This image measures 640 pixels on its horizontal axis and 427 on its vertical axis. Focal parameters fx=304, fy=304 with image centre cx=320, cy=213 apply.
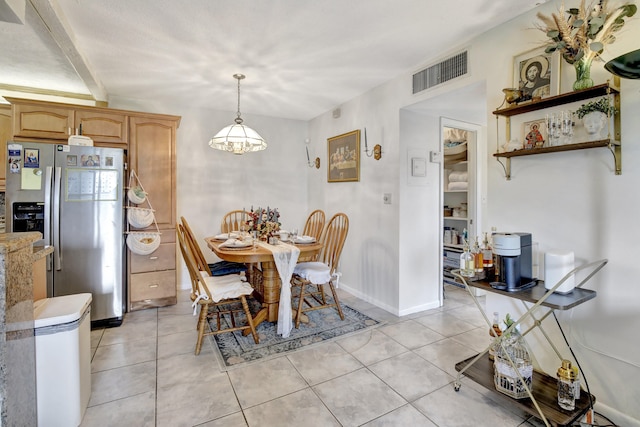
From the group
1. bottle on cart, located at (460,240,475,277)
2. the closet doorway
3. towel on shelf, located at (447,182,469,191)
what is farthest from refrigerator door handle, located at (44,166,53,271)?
towel on shelf, located at (447,182,469,191)

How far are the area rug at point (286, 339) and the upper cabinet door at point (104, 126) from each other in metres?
2.27

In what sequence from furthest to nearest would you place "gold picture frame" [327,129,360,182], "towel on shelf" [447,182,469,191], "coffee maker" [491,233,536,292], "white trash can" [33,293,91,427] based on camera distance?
"towel on shelf" [447,182,469,191] < "gold picture frame" [327,129,360,182] < "coffee maker" [491,233,536,292] < "white trash can" [33,293,91,427]

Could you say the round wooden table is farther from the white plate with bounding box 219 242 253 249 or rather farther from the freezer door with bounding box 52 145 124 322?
the freezer door with bounding box 52 145 124 322

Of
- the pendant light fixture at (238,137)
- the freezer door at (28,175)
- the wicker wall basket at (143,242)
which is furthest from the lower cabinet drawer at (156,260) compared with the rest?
the pendant light fixture at (238,137)

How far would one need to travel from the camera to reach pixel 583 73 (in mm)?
1716

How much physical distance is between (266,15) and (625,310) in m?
2.88

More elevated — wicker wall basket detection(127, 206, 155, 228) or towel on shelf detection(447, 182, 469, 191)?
towel on shelf detection(447, 182, 469, 191)

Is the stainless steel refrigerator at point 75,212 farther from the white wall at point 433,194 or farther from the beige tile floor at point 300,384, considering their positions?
the white wall at point 433,194

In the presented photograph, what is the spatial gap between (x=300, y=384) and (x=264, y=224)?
4.93ft

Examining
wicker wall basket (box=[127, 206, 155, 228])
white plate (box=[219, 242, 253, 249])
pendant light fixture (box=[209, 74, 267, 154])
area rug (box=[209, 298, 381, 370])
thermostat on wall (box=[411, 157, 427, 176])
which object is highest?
pendant light fixture (box=[209, 74, 267, 154])

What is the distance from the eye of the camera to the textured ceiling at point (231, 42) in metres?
2.07

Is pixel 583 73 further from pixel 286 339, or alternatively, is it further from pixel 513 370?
pixel 286 339

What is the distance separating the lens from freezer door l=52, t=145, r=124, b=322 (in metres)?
2.79

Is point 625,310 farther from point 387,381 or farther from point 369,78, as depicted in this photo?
point 369,78
